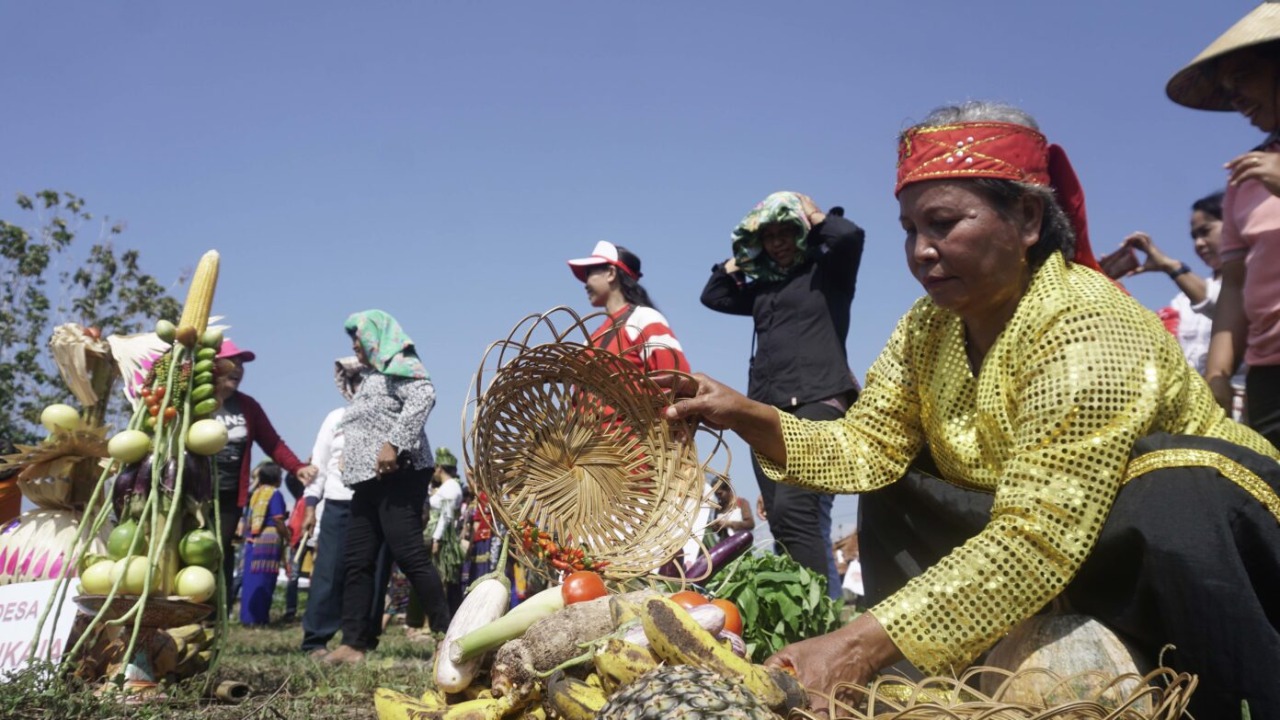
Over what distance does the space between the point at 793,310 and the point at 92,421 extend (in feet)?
11.0

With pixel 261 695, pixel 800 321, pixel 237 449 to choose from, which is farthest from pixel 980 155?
pixel 237 449

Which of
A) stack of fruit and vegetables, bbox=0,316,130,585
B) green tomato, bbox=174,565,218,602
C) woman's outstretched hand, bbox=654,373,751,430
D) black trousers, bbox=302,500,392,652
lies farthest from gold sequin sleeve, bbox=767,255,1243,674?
black trousers, bbox=302,500,392,652

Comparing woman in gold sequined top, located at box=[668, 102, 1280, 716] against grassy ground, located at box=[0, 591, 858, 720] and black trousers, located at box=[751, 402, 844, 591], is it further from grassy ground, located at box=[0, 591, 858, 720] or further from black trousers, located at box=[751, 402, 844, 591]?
grassy ground, located at box=[0, 591, 858, 720]

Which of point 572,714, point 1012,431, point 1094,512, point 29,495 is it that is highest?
point 29,495

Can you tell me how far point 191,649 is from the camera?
4152mm

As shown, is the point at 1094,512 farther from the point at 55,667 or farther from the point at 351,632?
the point at 351,632

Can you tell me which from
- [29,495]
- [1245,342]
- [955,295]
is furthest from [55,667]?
[1245,342]

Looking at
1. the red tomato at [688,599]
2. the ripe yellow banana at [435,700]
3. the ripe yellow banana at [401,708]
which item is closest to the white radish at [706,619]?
the red tomato at [688,599]

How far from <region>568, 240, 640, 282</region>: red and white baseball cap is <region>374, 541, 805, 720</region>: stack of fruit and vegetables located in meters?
2.91

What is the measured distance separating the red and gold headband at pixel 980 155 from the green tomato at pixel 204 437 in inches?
107

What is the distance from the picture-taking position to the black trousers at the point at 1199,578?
7.11 ft

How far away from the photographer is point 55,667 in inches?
133

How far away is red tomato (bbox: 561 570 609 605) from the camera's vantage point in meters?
2.63

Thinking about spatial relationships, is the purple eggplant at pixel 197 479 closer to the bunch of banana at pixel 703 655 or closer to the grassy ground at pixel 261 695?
the grassy ground at pixel 261 695
